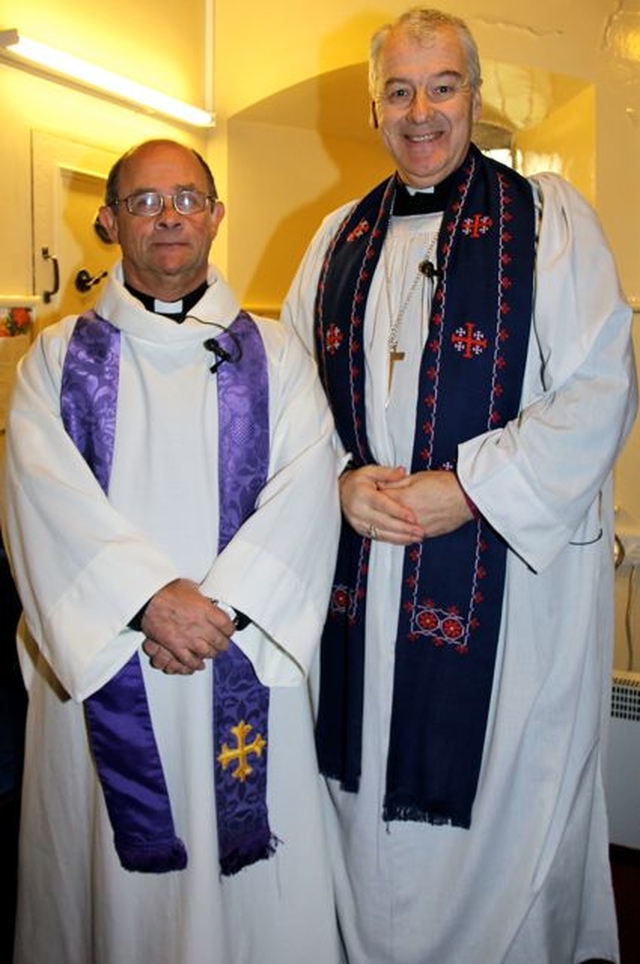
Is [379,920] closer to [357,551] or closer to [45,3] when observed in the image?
[357,551]

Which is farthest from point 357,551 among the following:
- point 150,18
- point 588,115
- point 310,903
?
point 150,18

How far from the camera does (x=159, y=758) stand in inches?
73.0

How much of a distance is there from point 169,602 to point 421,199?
41.8 inches

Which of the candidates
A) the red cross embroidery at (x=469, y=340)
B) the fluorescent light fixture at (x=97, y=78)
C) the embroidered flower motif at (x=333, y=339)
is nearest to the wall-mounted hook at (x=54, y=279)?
the fluorescent light fixture at (x=97, y=78)

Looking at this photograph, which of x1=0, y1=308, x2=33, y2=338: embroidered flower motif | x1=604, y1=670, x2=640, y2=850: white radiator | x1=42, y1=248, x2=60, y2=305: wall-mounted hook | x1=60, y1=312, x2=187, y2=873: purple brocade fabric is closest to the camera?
x1=60, y1=312, x2=187, y2=873: purple brocade fabric

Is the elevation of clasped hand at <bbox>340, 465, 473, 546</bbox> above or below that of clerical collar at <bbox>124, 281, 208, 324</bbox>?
below

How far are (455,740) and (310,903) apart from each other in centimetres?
46

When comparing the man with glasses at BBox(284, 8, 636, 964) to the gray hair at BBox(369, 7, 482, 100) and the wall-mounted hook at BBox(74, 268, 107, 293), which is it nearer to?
the gray hair at BBox(369, 7, 482, 100)

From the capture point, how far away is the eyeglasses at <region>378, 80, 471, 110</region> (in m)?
1.93

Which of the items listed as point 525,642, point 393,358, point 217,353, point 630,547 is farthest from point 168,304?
point 630,547

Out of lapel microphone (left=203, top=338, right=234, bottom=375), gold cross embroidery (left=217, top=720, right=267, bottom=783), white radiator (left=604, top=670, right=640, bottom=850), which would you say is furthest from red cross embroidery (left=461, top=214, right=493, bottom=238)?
white radiator (left=604, top=670, right=640, bottom=850)

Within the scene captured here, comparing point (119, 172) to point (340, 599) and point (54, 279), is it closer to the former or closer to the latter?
point (340, 599)

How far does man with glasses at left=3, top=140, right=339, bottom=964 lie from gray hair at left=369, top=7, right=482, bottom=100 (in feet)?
1.52

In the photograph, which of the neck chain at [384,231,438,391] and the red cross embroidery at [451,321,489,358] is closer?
the red cross embroidery at [451,321,489,358]
